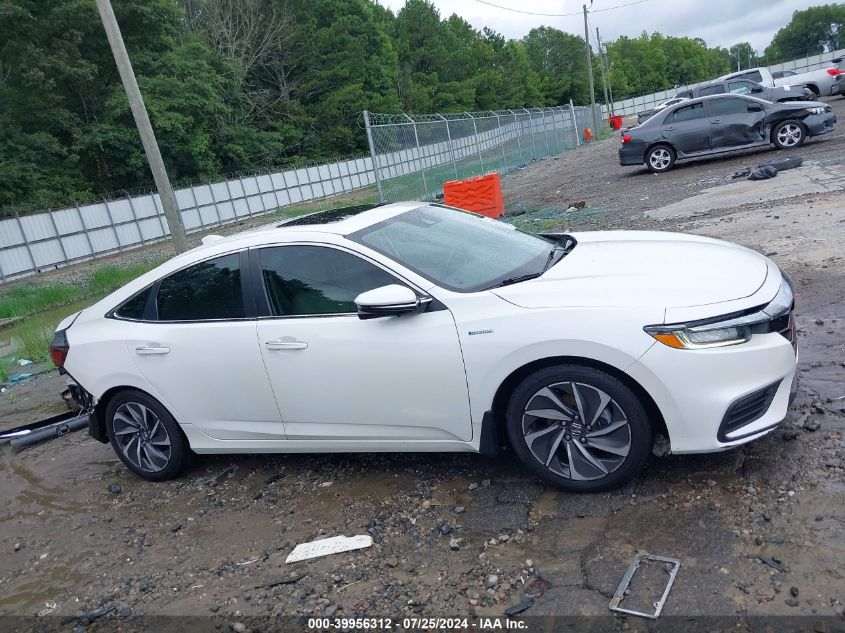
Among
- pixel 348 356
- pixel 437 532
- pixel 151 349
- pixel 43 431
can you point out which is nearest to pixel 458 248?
pixel 348 356

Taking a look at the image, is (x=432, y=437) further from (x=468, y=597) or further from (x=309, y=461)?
(x=309, y=461)

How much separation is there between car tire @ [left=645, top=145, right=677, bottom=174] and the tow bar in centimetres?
1484

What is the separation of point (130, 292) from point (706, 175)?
1353 cm

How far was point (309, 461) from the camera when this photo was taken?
15.9 ft

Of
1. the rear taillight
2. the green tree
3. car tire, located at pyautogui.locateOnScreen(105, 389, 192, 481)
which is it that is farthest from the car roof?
the green tree

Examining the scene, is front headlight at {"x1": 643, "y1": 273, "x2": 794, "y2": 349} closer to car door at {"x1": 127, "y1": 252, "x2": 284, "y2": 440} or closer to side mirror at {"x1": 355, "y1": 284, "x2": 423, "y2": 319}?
side mirror at {"x1": 355, "y1": 284, "x2": 423, "y2": 319}

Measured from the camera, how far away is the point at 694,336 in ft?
10.6

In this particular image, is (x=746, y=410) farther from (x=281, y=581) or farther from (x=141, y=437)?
(x=141, y=437)

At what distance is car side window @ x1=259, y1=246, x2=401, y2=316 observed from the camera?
157 inches

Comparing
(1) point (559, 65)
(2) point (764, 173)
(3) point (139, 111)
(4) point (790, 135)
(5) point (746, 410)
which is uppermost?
(1) point (559, 65)

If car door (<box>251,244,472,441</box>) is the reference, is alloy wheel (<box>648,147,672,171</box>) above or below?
below

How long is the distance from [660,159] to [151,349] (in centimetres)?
1524

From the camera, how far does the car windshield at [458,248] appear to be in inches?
155

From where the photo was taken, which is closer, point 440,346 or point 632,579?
point 632,579
